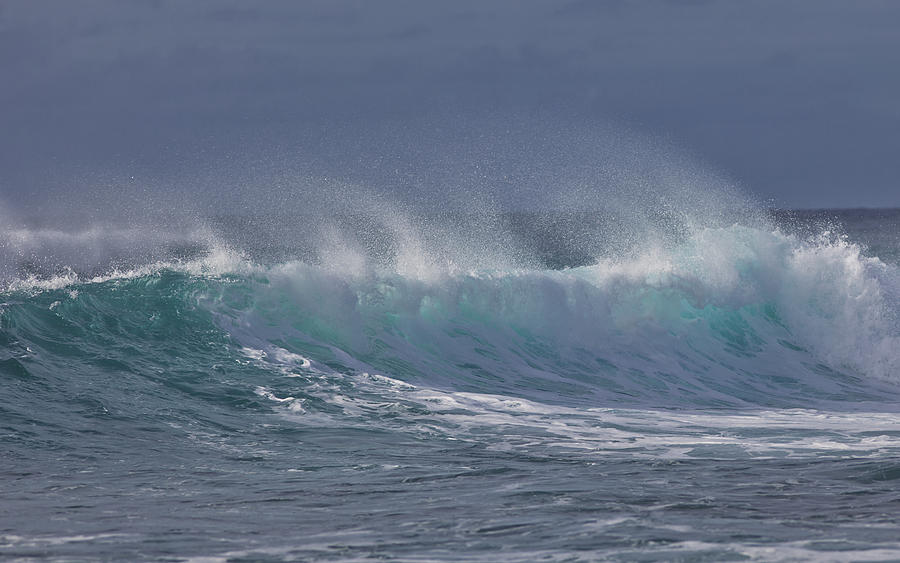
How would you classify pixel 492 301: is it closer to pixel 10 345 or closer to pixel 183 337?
pixel 183 337

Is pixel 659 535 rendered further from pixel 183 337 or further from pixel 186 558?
pixel 183 337

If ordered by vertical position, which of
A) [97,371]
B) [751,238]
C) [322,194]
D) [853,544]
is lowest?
[853,544]

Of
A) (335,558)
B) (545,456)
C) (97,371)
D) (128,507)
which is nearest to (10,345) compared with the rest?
(97,371)

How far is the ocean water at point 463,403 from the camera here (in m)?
6.55

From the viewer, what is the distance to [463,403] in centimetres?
1205

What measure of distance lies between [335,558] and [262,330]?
9.27m

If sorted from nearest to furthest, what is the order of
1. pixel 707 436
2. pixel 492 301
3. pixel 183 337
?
pixel 707 436
pixel 183 337
pixel 492 301

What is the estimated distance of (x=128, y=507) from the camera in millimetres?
7145

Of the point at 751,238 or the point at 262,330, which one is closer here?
the point at 262,330

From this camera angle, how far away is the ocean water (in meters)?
6.55

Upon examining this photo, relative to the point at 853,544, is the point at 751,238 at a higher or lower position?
higher

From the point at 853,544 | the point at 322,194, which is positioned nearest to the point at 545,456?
the point at 853,544

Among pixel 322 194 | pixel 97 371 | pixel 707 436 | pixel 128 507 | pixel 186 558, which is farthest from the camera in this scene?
pixel 322 194

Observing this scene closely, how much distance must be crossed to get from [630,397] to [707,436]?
333cm
